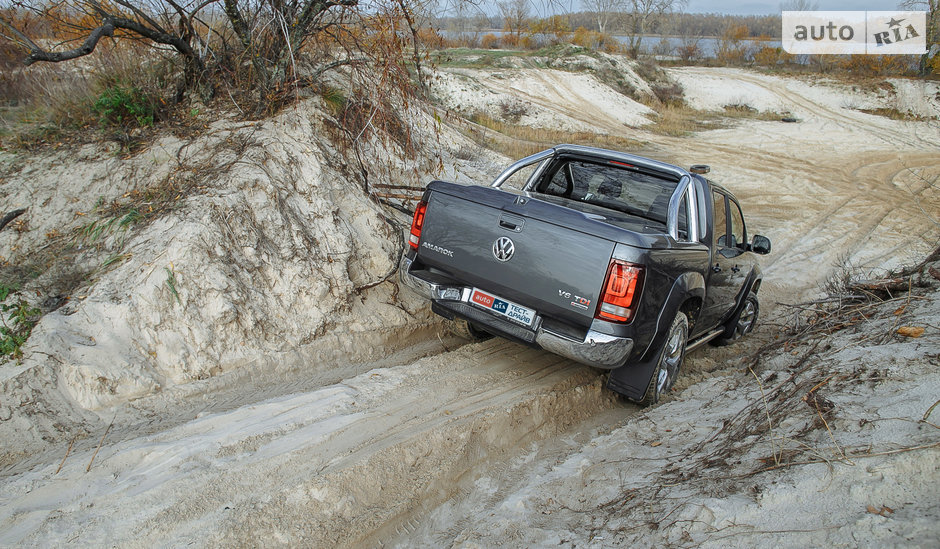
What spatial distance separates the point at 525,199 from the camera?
4.31m

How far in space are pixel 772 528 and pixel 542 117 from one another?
19849mm

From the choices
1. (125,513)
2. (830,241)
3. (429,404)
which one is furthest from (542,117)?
(125,513)

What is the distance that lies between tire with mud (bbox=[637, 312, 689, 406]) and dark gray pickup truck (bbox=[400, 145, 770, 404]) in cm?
2

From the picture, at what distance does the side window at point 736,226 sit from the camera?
6.00 meters

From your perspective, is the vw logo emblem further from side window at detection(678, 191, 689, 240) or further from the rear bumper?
side window at detection(678, 191, 689, 240)

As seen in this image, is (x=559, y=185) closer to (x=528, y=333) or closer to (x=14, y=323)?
(x=528, y=333)

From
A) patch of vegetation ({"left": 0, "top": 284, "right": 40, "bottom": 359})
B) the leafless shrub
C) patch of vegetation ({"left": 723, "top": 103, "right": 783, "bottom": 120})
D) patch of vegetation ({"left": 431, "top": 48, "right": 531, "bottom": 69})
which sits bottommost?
patch of vegetation ({"left": 0, "top": 284, "right": 40, "bottom": 359})

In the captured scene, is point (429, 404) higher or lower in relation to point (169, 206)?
lower

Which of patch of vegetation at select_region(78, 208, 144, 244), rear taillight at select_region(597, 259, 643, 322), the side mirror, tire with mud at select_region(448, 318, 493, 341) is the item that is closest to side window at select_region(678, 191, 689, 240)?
the side mirror

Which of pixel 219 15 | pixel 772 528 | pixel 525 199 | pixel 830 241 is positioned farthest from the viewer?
pixel 830 241

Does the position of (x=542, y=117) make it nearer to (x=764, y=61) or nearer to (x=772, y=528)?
(x=772, y=528)

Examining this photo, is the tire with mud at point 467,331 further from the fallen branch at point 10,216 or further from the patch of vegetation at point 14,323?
the fallen branch at point 10,216

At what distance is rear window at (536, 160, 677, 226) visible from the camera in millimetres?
5301

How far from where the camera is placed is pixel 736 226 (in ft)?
20.2
